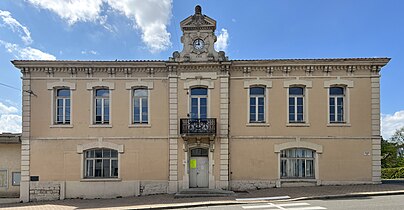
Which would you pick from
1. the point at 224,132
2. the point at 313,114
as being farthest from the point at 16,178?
the point at 313,114

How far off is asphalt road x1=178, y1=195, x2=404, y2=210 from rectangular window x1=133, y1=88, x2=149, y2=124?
5.87 m

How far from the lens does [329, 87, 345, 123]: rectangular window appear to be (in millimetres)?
14797

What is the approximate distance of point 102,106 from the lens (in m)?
15.0

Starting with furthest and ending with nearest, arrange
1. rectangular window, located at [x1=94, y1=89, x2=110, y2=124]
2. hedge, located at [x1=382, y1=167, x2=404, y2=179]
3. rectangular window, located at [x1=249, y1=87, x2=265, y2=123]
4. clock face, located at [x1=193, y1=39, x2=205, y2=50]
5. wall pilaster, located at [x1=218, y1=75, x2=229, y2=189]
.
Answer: hedge, located at [x1=382, y1=167, x2=404, y2=179] < rectangular window, located at [x1=94, y1=89, x2=110, y2=124] < rectangular window, located at [x1=249, y1=87, x2=265, y2=123] < clock face, located at [x1=193, y1=39, x2=205, y2=50] < wall pilaster, located at [x1=218, y1=75, x2=229, y2=189]

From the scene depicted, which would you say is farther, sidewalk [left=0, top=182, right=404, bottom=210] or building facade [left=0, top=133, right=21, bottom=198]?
building facade [left=0, top=133, right=21, bottom=198]

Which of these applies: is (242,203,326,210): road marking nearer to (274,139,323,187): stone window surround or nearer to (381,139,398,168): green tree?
(274,139,323,187): stone window surround

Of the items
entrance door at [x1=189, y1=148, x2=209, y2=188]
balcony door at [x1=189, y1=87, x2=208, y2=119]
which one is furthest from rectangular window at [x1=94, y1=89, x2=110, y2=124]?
entrance door at [x1=189, y1=148, x2=209, y2=188]

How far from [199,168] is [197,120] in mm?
2483

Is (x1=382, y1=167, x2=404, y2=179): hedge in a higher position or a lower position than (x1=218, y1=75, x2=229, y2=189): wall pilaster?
lower

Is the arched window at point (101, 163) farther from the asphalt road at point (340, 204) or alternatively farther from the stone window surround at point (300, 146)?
the stone window surround at point (300, 146)

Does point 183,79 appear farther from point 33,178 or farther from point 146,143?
point 33,178

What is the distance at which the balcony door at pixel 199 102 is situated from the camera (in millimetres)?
14758

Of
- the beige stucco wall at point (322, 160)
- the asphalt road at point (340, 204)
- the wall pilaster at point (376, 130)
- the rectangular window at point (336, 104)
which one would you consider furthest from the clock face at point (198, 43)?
the wall pilaster at point (376, 130)

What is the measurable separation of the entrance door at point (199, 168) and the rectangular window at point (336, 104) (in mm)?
6800
